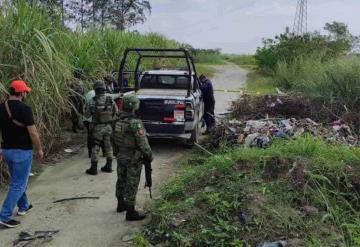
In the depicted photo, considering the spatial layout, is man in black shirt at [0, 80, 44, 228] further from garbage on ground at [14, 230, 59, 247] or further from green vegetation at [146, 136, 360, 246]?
green vegetation at [146, 136, 360, 246]

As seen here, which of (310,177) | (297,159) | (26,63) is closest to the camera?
(310,177)

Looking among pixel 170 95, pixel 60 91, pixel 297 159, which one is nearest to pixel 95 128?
pixel 60 91

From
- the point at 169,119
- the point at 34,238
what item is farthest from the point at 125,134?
the point at 169,119

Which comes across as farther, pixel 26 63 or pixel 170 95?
pixel 170 95

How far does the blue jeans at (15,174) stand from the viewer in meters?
6.58

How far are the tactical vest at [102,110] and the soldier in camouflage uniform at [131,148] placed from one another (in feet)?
7.99

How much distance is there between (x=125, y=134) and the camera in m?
6.76

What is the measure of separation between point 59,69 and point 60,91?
69cm

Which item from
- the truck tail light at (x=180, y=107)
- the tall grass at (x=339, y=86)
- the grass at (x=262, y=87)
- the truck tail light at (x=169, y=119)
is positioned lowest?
the grass at (x=262, y=87)

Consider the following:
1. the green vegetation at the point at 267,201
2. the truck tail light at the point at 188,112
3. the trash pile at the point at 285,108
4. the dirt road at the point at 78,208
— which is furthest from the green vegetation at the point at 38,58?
the trash pile at the point at 285,108

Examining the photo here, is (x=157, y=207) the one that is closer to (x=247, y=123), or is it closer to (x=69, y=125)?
(x=247, y=123)

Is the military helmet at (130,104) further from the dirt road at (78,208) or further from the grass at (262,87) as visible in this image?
the grass at (262,87)

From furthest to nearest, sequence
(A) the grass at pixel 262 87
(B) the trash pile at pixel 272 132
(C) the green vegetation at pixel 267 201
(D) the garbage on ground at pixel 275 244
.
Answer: (A) the grass at pixel 262 87
(B) the trash pile at pixel 272 132
(C) the green vegetation at pixel 267 201
(D) the garbage on ground at pixel 275 244

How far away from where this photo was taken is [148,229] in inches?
251
